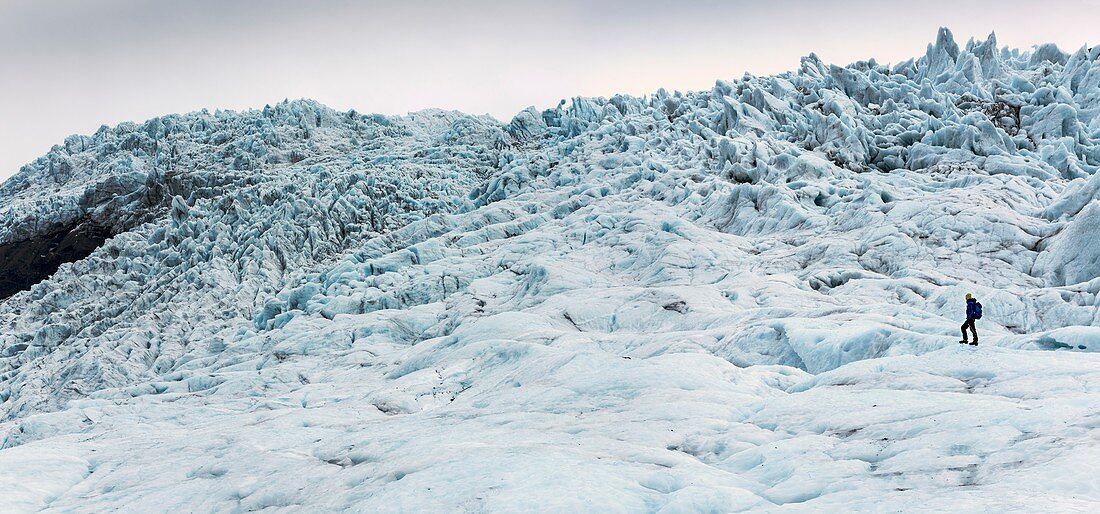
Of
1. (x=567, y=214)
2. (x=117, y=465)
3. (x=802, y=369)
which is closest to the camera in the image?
(x=117, y=465)

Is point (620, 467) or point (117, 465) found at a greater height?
point (620, 467)

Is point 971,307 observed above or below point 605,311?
above

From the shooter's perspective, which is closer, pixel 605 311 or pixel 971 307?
pixel 971 307

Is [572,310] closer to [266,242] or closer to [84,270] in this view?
[266,242]

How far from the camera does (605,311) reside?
92.3ft

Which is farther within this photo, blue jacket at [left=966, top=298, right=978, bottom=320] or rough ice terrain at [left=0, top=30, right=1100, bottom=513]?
blue jacket at [left=966, top=298, right=978, bottom=320]

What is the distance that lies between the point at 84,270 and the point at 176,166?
3050cm

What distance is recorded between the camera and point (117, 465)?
52.4 ft

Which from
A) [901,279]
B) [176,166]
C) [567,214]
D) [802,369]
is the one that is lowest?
[802,369]

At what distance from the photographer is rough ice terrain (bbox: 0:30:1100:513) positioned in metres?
10.9

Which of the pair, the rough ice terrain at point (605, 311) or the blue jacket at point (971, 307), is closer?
the rough ice terrain at point (605, 311)

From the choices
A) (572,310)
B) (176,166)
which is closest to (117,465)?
(572,310)

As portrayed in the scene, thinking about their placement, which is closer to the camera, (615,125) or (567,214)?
(567,214)

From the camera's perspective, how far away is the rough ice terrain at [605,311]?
10859mm
